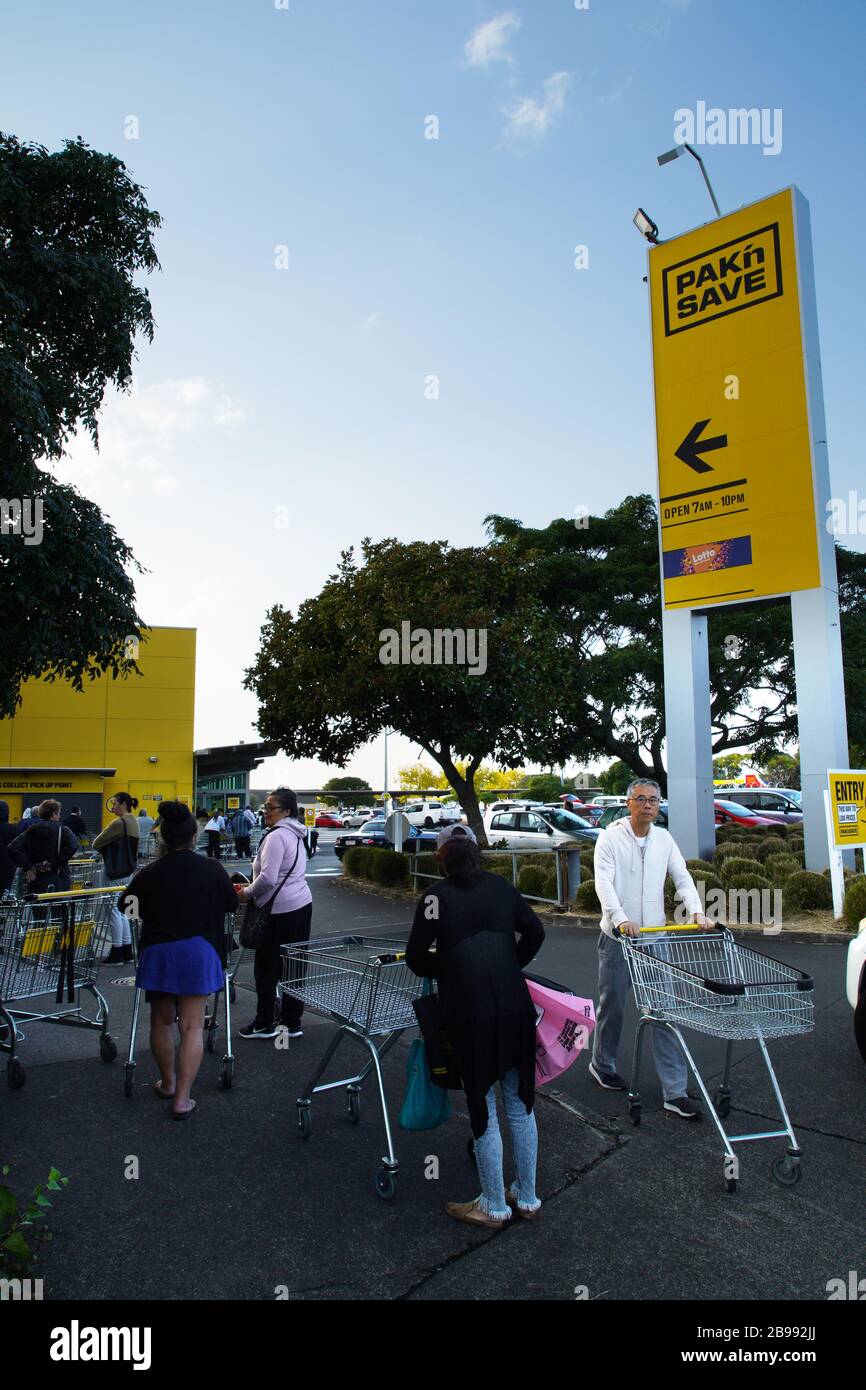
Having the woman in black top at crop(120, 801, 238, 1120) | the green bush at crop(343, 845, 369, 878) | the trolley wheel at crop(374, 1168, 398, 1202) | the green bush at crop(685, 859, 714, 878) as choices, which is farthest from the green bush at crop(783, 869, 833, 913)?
the green bush at crop(343, 845, 369, 878)

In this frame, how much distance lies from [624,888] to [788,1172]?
1.66 m

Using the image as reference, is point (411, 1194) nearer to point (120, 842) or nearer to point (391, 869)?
point (120, 842)

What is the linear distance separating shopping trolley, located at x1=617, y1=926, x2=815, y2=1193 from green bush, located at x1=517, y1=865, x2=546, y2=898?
28.2 feet

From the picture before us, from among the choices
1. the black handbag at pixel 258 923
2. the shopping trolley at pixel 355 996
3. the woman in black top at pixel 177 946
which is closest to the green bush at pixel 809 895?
the black handbag at pixel 258 923

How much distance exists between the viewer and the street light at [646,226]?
16391 mm

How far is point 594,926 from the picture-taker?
1169 cm

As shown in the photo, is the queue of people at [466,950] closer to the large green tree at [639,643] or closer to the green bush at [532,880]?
the green bush at [532,880]

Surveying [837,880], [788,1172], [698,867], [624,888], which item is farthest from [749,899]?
[788,1172]

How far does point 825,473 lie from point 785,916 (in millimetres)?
7241

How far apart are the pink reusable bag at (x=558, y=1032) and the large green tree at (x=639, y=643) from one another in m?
20.6

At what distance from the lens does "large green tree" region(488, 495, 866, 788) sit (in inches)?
992
